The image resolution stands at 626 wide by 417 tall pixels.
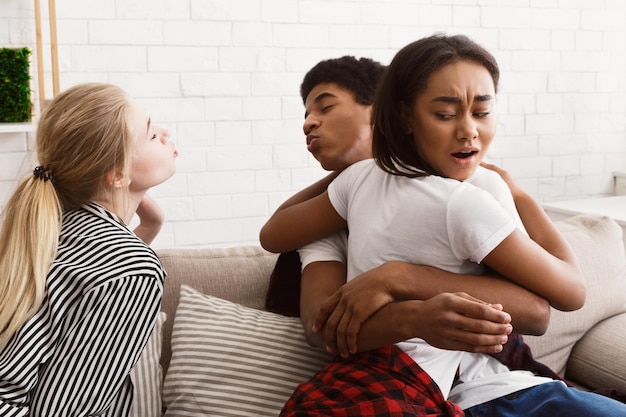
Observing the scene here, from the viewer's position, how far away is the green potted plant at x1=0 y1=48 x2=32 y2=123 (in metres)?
2.62

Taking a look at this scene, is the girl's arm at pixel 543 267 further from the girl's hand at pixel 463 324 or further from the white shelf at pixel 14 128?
the white shelf at pixel 14 128

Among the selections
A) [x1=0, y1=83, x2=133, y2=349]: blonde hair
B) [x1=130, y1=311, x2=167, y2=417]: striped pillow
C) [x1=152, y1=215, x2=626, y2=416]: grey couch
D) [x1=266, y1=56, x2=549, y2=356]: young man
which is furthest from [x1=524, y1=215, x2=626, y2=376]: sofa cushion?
[x1=0, y1=83, x2=133, y2=349]: blonde hair

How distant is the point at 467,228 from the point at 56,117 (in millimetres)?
822

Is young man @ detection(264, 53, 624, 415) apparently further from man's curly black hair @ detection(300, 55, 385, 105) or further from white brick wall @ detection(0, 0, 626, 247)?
white brick wall @ detection(0, 0, 626, 247)

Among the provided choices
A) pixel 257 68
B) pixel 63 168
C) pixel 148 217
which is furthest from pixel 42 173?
pixel 257 68

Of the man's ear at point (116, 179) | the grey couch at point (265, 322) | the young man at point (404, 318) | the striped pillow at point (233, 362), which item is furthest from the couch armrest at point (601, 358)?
the man's ear at point (116, 179)

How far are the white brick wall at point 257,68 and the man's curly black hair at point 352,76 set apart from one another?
4.60 ft

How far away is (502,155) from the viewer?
12.0 feet

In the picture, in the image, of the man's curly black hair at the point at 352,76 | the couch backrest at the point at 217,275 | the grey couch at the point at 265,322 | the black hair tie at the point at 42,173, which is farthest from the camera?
the couch backrest at the point at 217,275

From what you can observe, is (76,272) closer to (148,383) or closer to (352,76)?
(148,383)

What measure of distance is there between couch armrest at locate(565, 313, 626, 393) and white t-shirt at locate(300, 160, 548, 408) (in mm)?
524

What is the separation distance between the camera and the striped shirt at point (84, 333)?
131 cm

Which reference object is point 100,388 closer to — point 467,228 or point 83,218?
point 83,218

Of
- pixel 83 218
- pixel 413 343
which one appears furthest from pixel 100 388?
pixel 413 343
